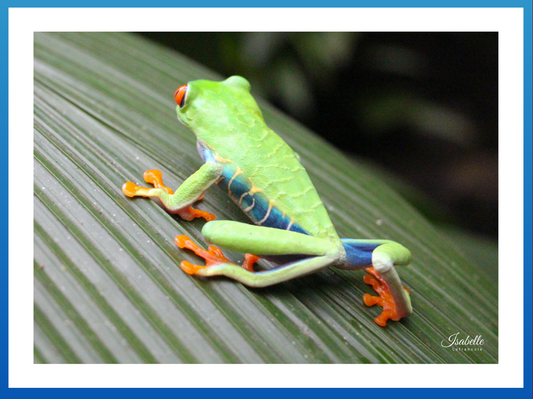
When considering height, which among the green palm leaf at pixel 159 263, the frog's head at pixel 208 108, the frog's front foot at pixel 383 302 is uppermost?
the frog's head at pixel 208 108

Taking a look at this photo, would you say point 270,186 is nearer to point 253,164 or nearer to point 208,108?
Answer: point 253,164

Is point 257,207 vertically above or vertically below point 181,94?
below

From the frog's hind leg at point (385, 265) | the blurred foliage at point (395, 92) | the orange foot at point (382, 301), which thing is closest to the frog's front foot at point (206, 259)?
the frog's hind leg at point (385, 265)

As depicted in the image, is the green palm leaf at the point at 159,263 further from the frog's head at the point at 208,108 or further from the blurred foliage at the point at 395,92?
the blurred foliage at the point at 395,92

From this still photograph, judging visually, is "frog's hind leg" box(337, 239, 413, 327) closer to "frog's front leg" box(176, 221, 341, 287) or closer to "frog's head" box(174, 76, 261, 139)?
"frog's front leg" box(176, 221, 341, 287)

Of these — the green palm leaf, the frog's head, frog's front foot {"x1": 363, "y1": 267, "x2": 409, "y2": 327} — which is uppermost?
the frog's head

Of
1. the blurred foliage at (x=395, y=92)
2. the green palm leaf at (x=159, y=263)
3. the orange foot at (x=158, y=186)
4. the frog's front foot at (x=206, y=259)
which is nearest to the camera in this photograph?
the green palm leaf at (x=159, y=263)

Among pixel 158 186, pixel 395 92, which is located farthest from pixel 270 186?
pixel 395 92

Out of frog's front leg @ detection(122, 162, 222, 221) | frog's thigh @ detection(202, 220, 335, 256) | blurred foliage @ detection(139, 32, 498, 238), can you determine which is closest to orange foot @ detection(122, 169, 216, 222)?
frog's front leg @ detection(122, 162, 222, 221)
